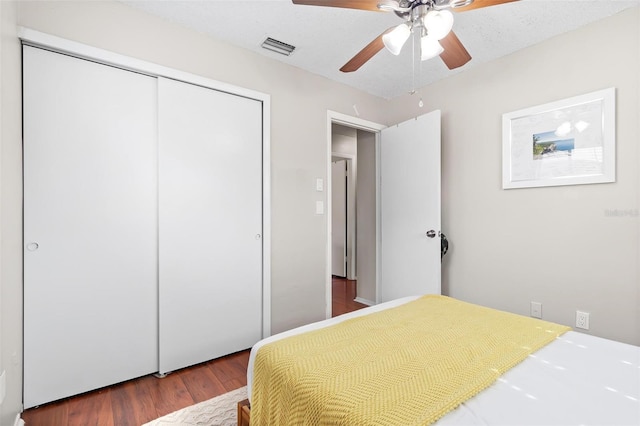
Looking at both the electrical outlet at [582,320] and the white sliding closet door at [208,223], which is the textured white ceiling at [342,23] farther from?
the electrical outlet at [582,320]

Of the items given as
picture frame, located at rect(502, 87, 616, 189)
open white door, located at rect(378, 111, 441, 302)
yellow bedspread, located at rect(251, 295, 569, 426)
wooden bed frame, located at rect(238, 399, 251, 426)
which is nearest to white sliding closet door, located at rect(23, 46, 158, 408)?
wooden bed frame, located at rect(238, 399, 251, 426)

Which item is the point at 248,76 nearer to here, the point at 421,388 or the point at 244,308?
the point at 244,308

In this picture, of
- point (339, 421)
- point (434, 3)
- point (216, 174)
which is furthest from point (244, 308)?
point (434, 3)

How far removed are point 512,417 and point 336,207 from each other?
4.64 m

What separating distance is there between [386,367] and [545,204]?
211 centimetres

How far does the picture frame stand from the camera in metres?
2.10

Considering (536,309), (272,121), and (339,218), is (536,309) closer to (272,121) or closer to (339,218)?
(272,121)

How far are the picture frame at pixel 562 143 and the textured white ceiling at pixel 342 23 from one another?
1.77 ft

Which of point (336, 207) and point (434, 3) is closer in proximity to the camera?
point (434, 3)

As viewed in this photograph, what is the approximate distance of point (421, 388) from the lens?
→ 3.10 feet

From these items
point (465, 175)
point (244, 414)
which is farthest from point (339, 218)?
point (244, 414)

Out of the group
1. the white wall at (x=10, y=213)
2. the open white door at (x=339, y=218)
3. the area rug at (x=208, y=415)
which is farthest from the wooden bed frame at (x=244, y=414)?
the open white door at (x=339, y=218)

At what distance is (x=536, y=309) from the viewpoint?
244 cm

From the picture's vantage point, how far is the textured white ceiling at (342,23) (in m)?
2.01
